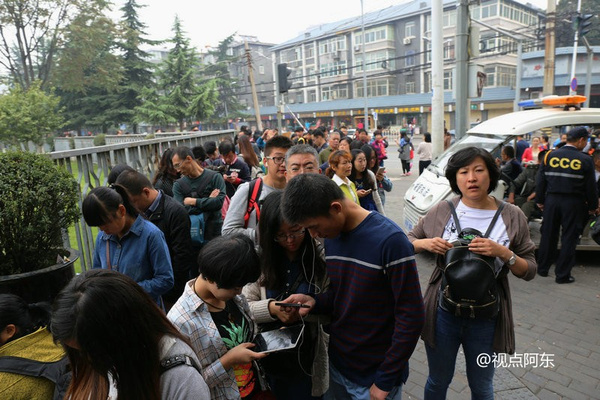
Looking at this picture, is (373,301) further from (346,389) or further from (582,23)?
(582,23)

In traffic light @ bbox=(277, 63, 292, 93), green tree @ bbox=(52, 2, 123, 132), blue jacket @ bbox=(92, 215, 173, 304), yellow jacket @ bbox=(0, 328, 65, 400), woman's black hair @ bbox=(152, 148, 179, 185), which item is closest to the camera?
yellow jacket @ bbox=(0, 328, 65, 400)

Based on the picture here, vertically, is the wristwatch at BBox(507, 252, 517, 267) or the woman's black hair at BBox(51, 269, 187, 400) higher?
the woman's black hair at BBox(51, 269, 187, 400)

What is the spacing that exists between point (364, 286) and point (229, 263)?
0.63 metres

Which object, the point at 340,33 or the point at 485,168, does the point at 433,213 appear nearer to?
the point at 485,168

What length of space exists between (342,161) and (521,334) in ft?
8.54

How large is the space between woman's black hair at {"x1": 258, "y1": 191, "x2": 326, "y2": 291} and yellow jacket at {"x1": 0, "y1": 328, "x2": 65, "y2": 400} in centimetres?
98

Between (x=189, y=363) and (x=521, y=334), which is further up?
(x=189, y=363)

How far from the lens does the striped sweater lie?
69.1 inches

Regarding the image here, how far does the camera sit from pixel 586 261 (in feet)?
19.6

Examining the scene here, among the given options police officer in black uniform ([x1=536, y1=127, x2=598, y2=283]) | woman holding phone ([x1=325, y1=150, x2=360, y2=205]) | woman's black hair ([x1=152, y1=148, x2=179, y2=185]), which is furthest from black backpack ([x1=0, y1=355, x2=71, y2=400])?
police officer in black uniform ([x1=536, y1=127, x2=598, y2=283])

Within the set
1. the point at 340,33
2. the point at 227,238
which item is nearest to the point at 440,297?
the point at 227,238

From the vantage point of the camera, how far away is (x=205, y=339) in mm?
1759

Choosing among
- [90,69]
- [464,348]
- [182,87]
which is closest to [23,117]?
[90,69]

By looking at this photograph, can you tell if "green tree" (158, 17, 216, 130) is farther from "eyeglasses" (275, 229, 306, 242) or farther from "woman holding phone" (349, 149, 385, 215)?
"eyeglasses" (275, 229, 306, 242)
